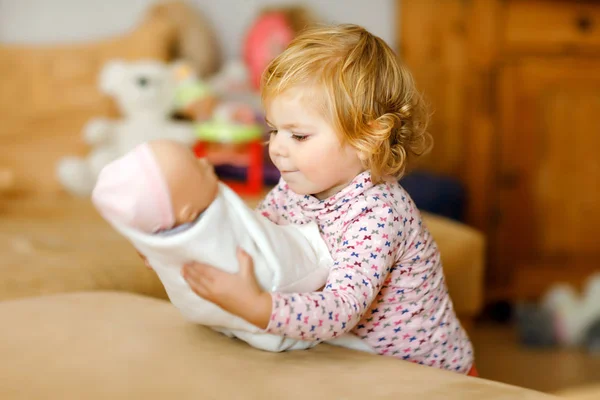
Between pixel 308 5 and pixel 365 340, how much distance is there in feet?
6.71

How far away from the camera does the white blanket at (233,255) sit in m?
0.68

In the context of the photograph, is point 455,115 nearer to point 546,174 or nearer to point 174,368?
point 546,174

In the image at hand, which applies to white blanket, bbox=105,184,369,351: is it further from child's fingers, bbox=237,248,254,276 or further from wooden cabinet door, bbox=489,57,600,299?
wooden cabinet door, bbox=489,57,600,299

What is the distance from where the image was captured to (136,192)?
65cm

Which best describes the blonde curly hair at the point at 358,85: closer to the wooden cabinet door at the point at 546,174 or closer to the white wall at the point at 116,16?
the wooden cabinet door at the point at 546,174

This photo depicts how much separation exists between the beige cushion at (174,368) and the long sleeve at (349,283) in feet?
0.14

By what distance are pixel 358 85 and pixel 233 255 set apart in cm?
25

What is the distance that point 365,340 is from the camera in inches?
34.8

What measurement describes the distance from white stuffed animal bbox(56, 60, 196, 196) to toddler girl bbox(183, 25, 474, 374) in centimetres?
117

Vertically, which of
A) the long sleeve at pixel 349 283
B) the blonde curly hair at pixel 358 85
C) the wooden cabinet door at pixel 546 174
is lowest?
the wooden cabinet door at pixel 546 174

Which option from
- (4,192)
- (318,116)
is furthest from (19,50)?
(318,116)

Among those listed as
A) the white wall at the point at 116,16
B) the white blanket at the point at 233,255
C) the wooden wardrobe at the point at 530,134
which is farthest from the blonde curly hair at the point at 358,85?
the white wall at the point at 116,16

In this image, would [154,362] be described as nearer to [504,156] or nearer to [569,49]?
[504,156]

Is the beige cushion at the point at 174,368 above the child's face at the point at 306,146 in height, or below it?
below
